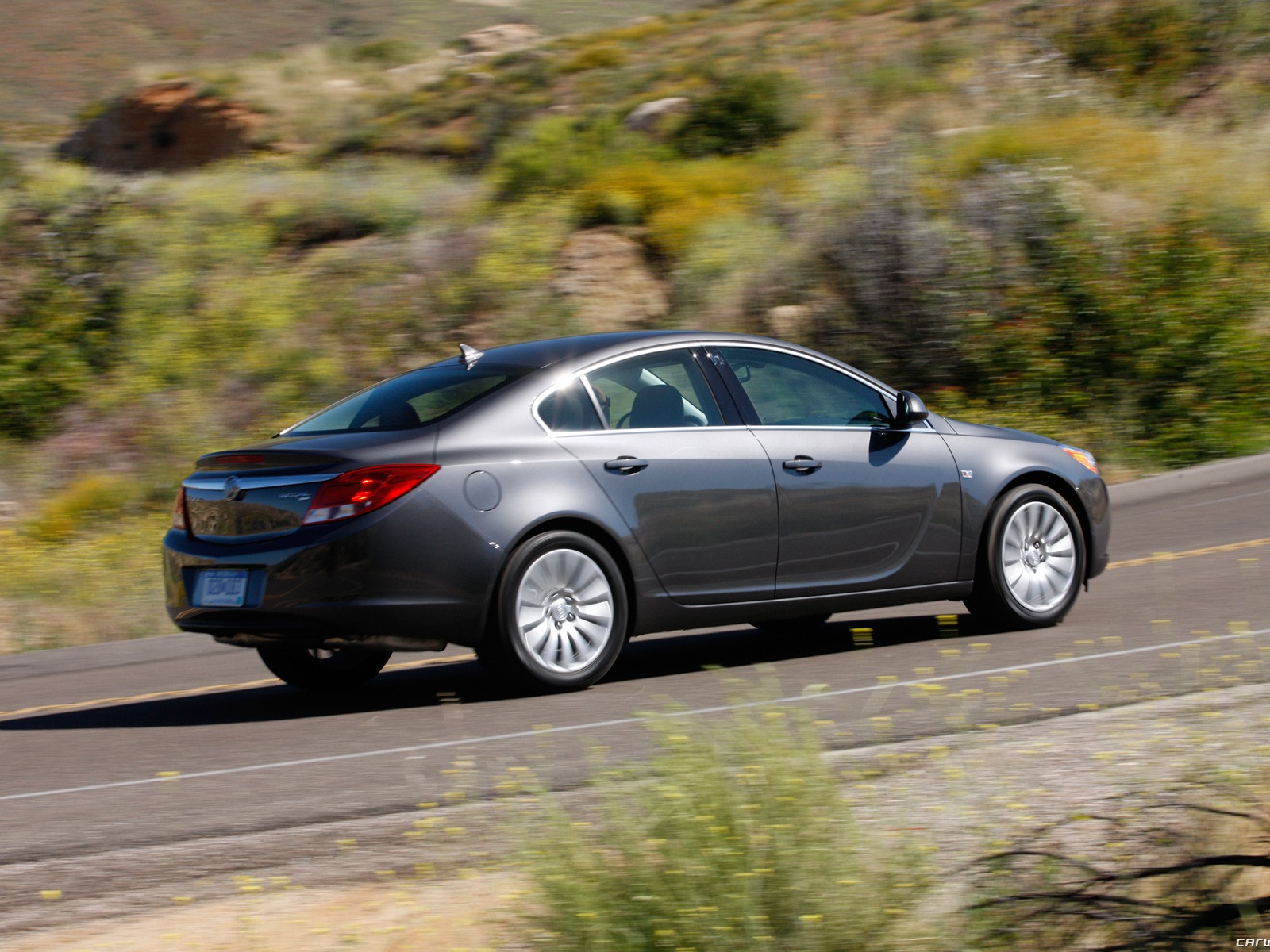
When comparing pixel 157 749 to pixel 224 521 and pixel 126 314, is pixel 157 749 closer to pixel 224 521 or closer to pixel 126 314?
pixel 224 521

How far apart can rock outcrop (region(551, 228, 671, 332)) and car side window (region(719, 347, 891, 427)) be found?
1133 centimetres

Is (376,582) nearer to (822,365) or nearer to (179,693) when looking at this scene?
(179,693)

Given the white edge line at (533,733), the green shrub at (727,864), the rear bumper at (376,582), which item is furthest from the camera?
the rear bumper at (376,582)

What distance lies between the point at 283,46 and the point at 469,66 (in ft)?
152

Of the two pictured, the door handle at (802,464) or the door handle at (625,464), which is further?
the door handle at (802,464)

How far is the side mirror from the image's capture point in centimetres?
866

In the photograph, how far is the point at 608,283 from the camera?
21.7 m

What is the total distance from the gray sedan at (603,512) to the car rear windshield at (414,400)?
0.02 metres

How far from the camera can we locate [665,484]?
7977 mm

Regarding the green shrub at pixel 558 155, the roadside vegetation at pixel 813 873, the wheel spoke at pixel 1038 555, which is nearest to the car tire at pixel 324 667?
the wheel spoke at pixel 1038 555

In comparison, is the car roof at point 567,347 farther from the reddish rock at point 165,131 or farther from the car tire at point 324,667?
the reddish rock at point 165,131

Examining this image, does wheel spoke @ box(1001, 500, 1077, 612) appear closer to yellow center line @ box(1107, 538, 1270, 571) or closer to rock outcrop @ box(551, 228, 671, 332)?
→ yellow center line @ box(1107, 538, 1270, 571)

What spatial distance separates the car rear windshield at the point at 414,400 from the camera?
783cm

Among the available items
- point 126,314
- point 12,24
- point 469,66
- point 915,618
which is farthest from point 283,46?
point 915,618
